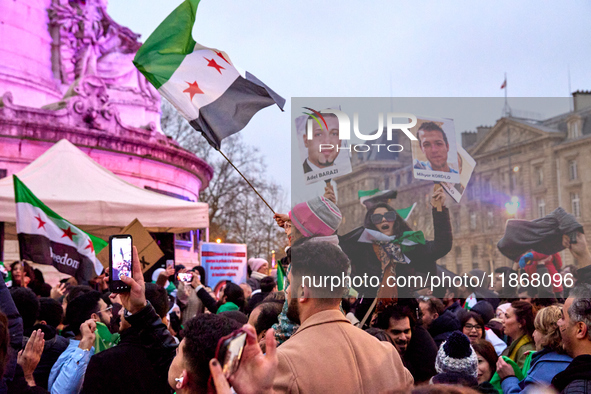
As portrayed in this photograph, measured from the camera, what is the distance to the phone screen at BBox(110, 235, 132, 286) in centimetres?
377

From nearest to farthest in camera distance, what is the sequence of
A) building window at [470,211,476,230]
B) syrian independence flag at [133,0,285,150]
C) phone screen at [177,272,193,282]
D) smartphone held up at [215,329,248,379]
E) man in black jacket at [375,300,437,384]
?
smartphone held up at [215,329,248,379]
building window at [470,211,476,230]
man in black jacket at [375,300,437,384]
syrian independence flag at [133,0,285,150]
phone screen at [177,272,193,282]

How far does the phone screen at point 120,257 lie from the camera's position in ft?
12.4

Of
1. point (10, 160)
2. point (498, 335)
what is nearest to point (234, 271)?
point (10, 160)

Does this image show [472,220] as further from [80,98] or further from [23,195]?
[80,98]

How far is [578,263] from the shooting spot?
4695mm

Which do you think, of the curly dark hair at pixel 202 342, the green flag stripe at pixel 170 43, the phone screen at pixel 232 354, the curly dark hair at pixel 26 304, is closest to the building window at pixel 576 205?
the curly dark hair at pixel 202 342

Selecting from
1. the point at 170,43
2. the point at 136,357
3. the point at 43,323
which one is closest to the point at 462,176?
the point at 136,357

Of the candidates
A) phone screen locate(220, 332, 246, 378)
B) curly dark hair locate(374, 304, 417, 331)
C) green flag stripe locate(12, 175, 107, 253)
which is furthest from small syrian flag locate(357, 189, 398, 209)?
green flag stripe locate(12, 175, 107, 253)

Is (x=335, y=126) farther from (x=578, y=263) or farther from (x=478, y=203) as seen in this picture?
(x=578, y=263)

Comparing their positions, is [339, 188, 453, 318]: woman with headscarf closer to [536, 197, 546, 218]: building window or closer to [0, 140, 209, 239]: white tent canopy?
[536, 197, 546, 218]: building window

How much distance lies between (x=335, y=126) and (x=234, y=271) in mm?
12010

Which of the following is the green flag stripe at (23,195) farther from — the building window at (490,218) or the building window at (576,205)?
the building window at (576,205)

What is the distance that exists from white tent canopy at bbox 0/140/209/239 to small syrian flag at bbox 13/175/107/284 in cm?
129

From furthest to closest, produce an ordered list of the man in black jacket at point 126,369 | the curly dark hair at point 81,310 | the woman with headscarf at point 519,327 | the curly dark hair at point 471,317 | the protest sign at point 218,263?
the protest sign at point 218,263, the curly dark hair at point 471,317, the woman with headscarf at point 519,327, the curly dark hair at point 81,310, the man in black jacket at point 126,369
